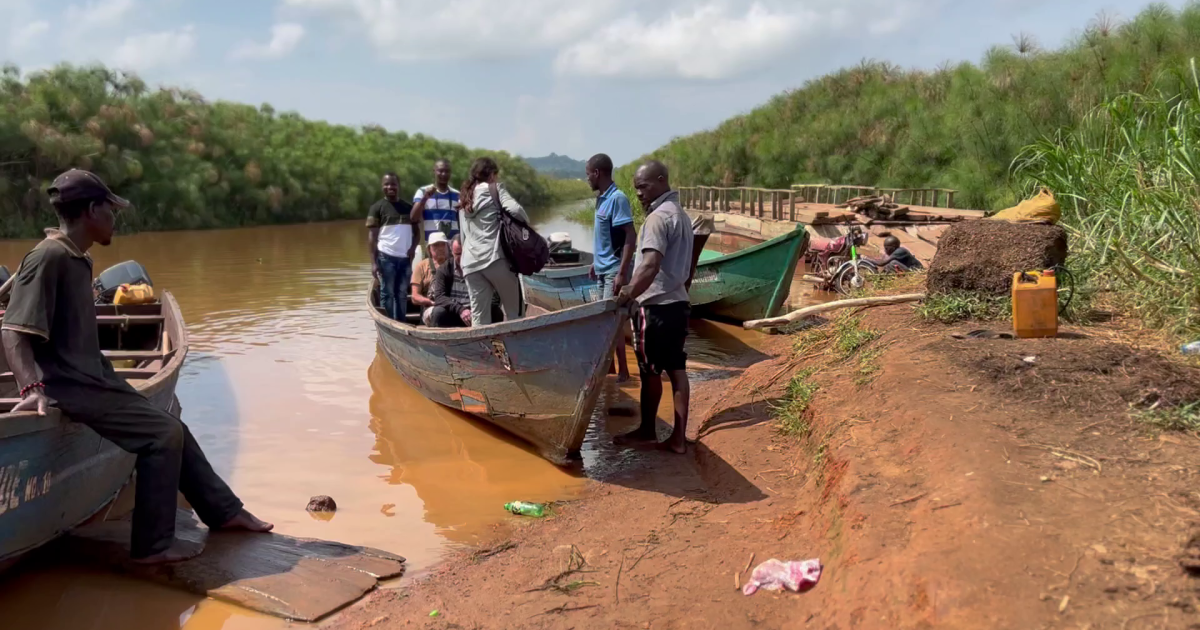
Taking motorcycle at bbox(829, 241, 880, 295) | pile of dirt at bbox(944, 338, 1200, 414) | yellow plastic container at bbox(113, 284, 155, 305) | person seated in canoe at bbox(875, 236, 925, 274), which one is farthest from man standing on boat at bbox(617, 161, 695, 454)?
person seated in canoe at bbox(875, 236, 925, 274)

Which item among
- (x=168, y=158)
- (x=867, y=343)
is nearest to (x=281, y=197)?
(x=168, y=158)

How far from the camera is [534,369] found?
17.9 ft

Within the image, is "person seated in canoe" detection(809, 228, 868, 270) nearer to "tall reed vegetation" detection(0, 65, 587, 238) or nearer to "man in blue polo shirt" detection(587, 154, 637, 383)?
"man in blue polo shirt" detection(587, 154, 637, 383)

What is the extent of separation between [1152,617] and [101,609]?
405 centimetres

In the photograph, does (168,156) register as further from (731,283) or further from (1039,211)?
(1039,211)

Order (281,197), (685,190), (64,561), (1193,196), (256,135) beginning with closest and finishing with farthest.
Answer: (64,561) < (1193,196) < (685,190) < (281,197) < (256,135)

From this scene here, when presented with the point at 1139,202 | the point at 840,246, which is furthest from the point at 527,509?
the point at 840,246

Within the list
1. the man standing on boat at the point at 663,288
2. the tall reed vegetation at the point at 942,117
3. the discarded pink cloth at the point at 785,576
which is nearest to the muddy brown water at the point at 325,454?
the man standing on boat at the point at 663,288

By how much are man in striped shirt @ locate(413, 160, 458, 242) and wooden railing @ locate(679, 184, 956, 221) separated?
1048 centimetres

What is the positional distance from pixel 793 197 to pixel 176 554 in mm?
15555

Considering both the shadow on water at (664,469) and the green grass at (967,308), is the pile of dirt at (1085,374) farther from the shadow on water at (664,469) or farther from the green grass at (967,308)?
the shadow on water at (664,469)

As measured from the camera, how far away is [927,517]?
123 inches

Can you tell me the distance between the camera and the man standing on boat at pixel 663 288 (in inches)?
199

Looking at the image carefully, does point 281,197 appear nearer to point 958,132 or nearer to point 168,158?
point 168,158
